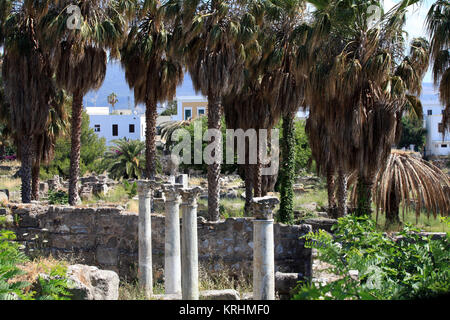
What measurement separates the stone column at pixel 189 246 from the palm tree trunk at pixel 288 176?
931 cm

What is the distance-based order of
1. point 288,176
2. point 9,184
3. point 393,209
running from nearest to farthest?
point 288,176 < point 393,209 < point 9,184

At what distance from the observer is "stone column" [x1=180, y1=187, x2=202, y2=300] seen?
11375 millimetres

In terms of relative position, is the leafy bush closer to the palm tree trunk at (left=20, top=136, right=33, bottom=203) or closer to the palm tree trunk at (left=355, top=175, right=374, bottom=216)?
the palm tree trunk at (left=355, top=175, right=374, bottom=216)

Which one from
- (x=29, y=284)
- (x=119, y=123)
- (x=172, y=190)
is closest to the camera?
(x=29, y=284)

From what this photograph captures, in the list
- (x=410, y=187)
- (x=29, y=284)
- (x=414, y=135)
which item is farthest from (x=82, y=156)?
(x=414, y=135)

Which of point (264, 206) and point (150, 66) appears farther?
point (150, 66)

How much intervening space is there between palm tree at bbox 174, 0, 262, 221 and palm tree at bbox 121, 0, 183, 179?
320cm

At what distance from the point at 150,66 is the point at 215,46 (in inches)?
192

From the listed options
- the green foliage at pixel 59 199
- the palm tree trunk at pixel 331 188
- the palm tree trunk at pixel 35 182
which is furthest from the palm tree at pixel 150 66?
the palm tree trunk at pixel 331 188

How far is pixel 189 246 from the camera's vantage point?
11523 millimetres

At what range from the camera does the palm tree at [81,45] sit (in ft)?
62.5

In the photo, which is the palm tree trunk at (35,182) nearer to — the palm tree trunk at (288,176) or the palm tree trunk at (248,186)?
the palm tree trunk at (248,186)

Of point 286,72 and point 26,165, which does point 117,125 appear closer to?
point 26,165
